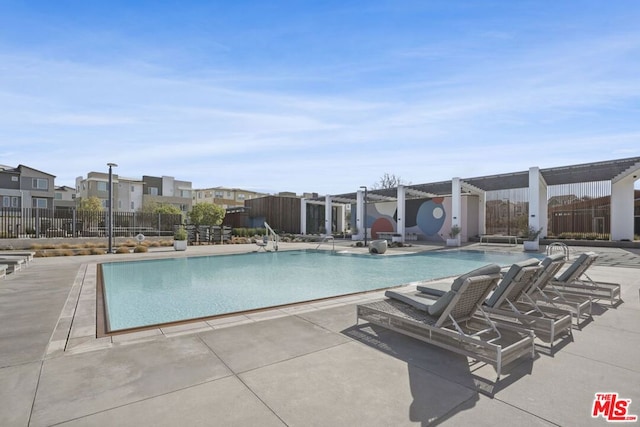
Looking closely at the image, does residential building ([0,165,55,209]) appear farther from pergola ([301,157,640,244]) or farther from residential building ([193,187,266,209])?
pergola ([301,157,640,244])

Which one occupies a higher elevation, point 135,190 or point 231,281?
point 135,190

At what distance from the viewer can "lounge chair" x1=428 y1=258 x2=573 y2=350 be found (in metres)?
3.80

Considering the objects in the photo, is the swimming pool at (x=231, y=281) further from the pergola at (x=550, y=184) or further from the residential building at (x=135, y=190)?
the residential building at (x=135, y=190)

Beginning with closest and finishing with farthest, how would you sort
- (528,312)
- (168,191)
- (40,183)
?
(528,312)
(40,183)
(168,191)

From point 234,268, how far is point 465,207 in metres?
18.8

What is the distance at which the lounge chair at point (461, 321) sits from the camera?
3148 mm

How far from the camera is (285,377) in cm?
289

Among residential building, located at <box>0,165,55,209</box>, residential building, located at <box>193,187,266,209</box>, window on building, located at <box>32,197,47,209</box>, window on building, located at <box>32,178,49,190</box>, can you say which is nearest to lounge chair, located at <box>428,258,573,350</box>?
residential building, located at <box>0,165,55,209</box>

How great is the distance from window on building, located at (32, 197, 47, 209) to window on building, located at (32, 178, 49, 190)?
47.6 inches

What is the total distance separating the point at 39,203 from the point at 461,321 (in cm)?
4618

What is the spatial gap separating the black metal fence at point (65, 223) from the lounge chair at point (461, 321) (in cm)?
2088

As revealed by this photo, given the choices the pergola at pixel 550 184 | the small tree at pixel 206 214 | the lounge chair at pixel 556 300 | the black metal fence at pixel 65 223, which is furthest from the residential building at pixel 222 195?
the lounge chair at pixel 556 300

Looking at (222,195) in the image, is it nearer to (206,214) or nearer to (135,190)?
(135,190)

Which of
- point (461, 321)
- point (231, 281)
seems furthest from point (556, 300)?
point (231, 281)
